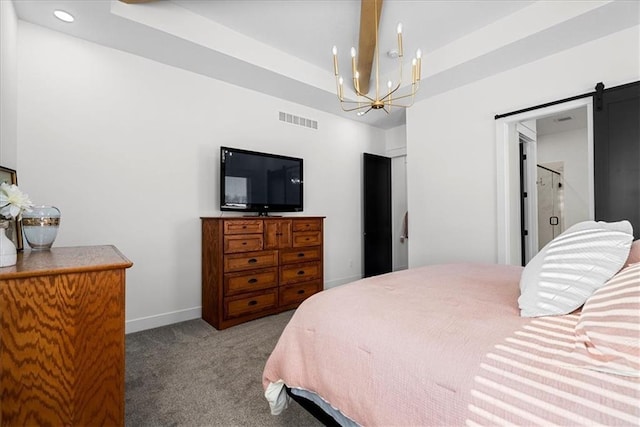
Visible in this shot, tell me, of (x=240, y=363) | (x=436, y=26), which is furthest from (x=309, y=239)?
(x=436, y=26)

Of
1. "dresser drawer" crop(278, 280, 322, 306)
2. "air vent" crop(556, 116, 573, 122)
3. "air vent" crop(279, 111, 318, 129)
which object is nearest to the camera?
"dresser drawer" crop(278, 280, 322, 306)

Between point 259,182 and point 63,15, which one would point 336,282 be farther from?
point 63,15

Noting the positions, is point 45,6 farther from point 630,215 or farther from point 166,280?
point 630,215

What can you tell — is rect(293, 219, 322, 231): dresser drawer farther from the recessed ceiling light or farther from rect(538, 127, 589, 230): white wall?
rect(538, 127, 589, 230): white wall

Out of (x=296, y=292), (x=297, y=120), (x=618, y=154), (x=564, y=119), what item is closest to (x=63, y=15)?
(x=297, y=120)

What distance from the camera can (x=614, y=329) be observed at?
76 cm

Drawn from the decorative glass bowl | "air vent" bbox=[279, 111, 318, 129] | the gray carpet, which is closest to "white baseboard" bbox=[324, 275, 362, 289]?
the gray carpet

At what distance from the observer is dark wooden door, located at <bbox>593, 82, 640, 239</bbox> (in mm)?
2441

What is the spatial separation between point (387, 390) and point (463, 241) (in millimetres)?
3136

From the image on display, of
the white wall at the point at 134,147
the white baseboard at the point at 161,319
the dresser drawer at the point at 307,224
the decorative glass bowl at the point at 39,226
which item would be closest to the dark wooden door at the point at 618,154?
the dresser drawer at the point at 307,224

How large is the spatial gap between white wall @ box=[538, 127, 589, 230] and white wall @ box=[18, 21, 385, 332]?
5013mm

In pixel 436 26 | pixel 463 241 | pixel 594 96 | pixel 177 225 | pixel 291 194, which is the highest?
pixel 436 26

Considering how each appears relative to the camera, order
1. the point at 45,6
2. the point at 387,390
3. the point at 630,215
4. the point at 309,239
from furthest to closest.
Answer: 1. the point at 309,239
2. the point at 630,215
3. the point at 45,6
4. the point at 387,390

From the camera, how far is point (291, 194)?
3.81 m
